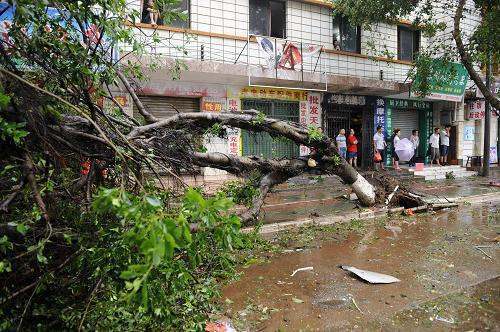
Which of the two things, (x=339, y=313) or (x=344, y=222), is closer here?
(x=339, y=313)

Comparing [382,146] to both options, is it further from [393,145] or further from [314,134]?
[314,134]

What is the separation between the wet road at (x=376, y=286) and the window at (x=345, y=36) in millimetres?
9858

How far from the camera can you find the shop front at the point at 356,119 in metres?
15.0

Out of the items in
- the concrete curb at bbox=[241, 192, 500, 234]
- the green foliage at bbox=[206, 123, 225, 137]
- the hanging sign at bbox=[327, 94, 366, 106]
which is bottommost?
the concrete curb at bbox=[241, 192, 500, 234]

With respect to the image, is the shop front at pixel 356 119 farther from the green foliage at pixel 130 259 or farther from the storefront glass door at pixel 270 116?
the green foliage at pixel 130 259

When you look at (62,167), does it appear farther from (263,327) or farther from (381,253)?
(381,253)

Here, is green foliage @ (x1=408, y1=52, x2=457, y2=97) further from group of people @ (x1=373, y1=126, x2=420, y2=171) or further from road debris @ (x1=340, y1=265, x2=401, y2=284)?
road debris @ (x1=340, y1=265, x2=401, y2=284)

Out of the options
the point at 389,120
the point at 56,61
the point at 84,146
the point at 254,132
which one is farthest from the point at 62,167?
the point at 389,120

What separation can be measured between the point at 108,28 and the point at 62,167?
124cm

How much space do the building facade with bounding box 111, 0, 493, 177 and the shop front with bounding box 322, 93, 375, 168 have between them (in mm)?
42

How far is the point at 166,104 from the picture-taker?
1195 cm

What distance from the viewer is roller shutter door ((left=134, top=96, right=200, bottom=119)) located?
1163cm

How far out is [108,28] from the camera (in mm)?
3141

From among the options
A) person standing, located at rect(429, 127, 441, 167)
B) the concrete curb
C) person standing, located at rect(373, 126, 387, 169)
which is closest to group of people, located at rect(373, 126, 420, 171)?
person standing, located at rect(373, 126, 387, 169)
